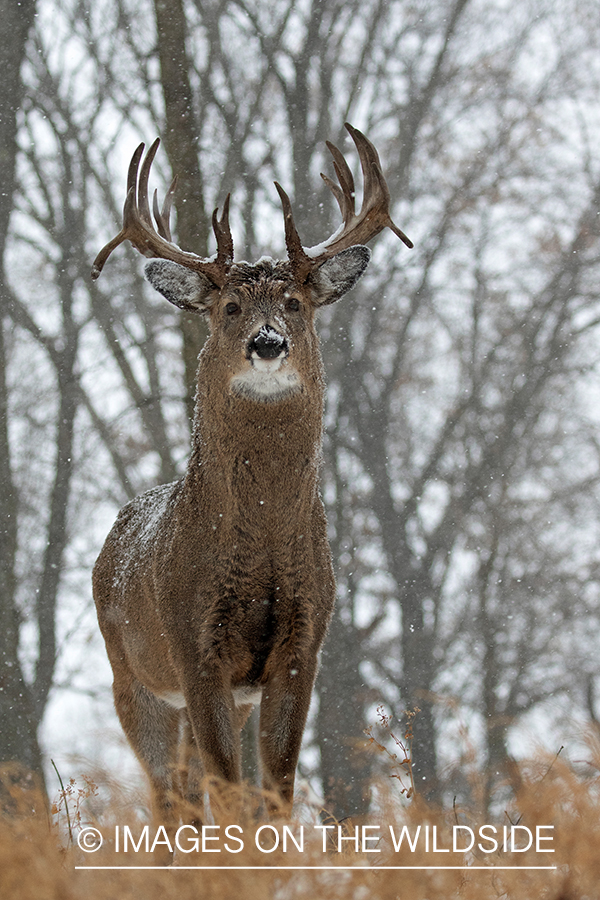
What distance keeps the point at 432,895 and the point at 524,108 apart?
14470mm

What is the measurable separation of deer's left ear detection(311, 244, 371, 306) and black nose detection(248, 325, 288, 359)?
2.56ft

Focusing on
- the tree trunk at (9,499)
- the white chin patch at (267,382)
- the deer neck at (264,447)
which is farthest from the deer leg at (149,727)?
the tree trunk at (9,499)

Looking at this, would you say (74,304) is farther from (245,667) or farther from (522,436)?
(245,667)

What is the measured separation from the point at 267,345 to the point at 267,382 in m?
0.25

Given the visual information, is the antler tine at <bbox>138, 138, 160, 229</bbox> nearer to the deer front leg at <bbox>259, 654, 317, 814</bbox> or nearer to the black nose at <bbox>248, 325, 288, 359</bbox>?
the black nose at <bbox>248, 325, 288, 359</bbox>

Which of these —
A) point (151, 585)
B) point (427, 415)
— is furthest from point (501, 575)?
point (151, 585)

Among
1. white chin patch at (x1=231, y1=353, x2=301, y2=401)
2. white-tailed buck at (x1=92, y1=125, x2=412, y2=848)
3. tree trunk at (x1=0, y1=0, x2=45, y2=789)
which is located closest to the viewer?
white-tailed buck at (x1=92, y1=125, x2=412, y2=848)

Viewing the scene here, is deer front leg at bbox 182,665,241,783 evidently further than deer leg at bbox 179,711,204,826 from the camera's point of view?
No

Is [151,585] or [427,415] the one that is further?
[427,415]

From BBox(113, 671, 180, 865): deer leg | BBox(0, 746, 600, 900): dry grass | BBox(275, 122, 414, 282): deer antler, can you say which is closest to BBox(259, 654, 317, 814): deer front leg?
BBox(113, 671, 180, 865): deer leg

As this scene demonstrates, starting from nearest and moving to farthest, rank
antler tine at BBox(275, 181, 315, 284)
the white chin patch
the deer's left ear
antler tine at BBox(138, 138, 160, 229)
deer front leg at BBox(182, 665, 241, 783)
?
deer front leg at BBox(182, 665, 241, 783) → the white chin patch → antler tine at BBox(275, 181, 315, 284) → the deer's left ear → antler tine at BBox(138, 138, 160, 229)

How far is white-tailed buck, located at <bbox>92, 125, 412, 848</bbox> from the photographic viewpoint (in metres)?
4.49

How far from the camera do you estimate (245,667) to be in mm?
4562

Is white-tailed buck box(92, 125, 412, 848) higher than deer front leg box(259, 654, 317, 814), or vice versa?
white-tailed buck box(92, 125, 412, 848)
